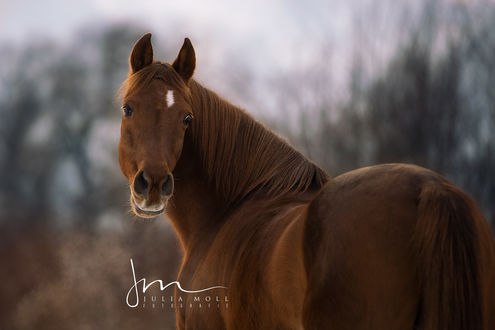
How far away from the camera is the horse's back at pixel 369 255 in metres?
2.75

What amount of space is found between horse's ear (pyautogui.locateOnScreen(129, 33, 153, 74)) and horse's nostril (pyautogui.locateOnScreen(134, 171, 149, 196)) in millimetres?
963

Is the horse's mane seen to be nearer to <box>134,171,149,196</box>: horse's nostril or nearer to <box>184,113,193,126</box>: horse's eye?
<box>184,113,193,126</box>: horse's eye

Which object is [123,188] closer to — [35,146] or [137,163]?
[35,146]

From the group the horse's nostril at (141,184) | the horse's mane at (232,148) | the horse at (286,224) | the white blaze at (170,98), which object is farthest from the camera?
the horse's mane at (232,148)

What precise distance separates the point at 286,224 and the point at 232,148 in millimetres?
1197

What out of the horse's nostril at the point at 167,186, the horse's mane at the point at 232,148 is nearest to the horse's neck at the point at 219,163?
the horse's mane at the point at 232,148

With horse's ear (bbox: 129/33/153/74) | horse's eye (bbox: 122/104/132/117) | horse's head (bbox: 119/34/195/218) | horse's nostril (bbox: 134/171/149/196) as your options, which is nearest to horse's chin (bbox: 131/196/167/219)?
horse's head (bbox: 119/34/195/218)

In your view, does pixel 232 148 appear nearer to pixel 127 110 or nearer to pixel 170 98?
pixel 170 98

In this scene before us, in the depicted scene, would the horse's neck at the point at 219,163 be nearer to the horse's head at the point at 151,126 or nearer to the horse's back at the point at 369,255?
the horse's head at the point at 151,126

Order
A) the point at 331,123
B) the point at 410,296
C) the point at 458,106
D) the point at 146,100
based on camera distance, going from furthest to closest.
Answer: the point at 331,123, the point at 458,106, the point at 146,100, the point at 410,296

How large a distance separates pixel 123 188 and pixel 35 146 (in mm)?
2318

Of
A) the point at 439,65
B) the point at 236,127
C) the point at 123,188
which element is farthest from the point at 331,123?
the point at 236,127

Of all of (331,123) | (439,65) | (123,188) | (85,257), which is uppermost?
(439,65)

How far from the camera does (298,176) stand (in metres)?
4.30
